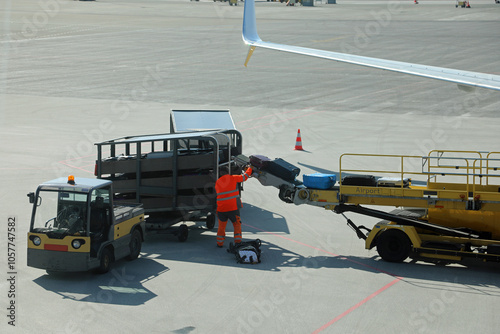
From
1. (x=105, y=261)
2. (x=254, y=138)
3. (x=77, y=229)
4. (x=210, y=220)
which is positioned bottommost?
(x=105, y=261)

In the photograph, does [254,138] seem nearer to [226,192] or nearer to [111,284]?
[226,192]

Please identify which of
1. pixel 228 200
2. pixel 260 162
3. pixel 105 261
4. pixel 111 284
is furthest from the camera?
pixel 260 162

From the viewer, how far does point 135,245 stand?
49.3 ft

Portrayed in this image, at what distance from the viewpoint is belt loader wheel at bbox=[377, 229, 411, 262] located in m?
14.8

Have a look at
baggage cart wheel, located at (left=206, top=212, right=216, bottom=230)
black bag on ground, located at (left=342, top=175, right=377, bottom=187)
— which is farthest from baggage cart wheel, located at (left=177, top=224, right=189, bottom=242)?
black bag on ground, located at (left=342, top=175, right=377, bottom=187)

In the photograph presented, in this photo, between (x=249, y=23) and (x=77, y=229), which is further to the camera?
(x=249, y=23)

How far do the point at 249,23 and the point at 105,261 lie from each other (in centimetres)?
1322

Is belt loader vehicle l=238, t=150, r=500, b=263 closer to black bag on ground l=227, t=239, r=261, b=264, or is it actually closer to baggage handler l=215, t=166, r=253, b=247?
baggage handler l=215, t=166, r=253, b=247

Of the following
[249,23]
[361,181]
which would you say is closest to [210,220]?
[361,181]

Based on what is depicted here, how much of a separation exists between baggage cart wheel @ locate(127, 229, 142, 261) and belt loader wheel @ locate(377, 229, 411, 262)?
542cm

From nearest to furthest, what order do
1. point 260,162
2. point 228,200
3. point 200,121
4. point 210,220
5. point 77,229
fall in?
1. point 77,229
2. point 228,200
3. point 260,162
4. point 210,220
5. point 200,121

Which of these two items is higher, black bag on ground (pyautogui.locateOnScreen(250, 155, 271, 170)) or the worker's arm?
black bag on ground (pyautogui.locateOnScreen(250, 155, 271, 170))

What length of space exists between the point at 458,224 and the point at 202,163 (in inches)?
249

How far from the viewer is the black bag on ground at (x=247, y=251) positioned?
14.7m
